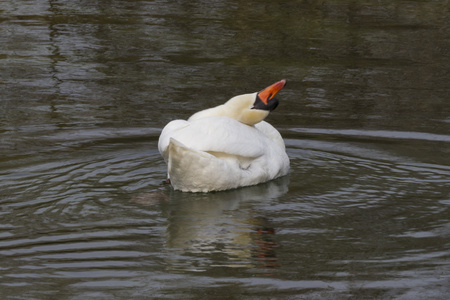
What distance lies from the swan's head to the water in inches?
24.9

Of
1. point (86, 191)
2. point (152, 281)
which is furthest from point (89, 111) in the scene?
point (152, 281)

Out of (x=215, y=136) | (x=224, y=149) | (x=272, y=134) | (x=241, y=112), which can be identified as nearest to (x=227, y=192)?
(x=224, y=149)

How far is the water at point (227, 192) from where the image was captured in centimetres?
563

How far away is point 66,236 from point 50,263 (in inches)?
20.9

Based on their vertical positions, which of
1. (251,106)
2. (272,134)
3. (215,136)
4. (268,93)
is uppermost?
(268,93)

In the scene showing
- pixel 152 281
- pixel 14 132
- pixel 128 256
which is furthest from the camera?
pixel 14 132

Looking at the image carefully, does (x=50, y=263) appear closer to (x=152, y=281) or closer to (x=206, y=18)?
(x=152, y=281)

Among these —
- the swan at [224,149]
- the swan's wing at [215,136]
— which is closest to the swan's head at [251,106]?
the swan at [224,149]

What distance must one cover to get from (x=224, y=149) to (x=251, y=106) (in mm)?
821

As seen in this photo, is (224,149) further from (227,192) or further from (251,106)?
(251,106)

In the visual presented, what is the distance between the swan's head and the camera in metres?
7.95

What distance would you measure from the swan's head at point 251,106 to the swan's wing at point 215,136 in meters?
0.29

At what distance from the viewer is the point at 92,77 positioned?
12.3m

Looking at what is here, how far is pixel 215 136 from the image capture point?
23.8 feet
